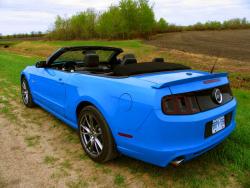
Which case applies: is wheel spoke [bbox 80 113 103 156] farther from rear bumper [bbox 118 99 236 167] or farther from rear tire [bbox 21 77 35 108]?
rear tire [bbox 21 77 35 108]

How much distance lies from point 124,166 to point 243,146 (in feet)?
5.66

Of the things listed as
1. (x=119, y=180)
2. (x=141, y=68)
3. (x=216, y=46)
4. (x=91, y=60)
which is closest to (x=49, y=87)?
(x=91, y=60)

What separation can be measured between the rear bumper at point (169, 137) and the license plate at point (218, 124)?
0.12 metres

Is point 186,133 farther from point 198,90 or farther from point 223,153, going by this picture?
point 223,153

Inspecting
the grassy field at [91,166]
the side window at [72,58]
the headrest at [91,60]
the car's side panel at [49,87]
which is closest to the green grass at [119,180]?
the grassy field at [91,166]

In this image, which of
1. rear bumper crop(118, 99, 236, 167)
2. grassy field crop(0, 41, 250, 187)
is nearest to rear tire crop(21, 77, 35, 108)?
grassy field crop(0, 41, 250, 187)

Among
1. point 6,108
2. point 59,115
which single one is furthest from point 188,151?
point 6,108

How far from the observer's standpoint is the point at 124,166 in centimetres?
325

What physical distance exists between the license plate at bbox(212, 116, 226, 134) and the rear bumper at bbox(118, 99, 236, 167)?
0.12m

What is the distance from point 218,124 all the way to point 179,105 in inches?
25.2

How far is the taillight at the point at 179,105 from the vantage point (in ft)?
8.44

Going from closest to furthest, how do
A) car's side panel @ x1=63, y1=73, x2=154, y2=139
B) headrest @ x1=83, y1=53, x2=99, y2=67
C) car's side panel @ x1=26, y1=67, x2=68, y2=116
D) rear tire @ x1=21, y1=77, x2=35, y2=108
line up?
car's side panel @ x1=63, y1=73, x2=154, y2=139 → car's side panel @ x1=26, y1=67, x2=68, y2=116 → headrest @ x1=83, y1=53, x2=99, y2=67 → rear tire @ x1=21, y1=77, x2=35, y2=108

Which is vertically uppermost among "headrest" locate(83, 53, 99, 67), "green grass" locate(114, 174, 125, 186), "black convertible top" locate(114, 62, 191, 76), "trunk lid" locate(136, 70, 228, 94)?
"headrest" locate(83, 53, 99, 67)

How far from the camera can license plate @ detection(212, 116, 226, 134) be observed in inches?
113
